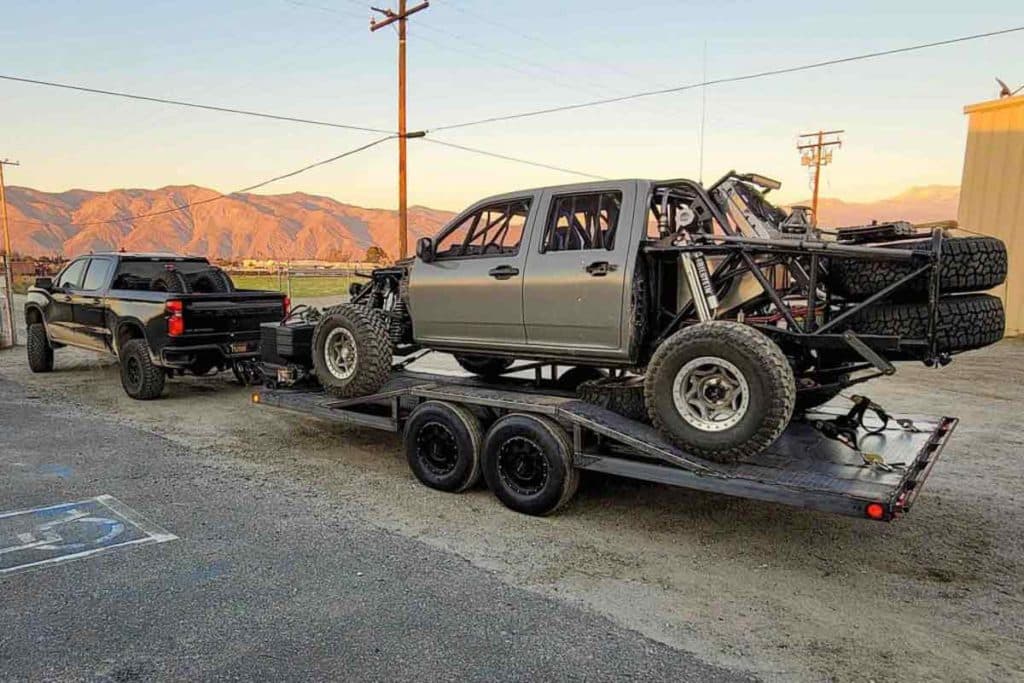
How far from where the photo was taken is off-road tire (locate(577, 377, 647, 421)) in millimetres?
5129

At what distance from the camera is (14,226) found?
4744 inches

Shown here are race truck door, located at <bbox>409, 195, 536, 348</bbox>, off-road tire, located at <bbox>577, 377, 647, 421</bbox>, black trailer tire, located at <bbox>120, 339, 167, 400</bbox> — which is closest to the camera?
off-road tire, located at <bbox>577, 377, 647, 421</bbox>

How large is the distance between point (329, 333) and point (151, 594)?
3204 millimetres

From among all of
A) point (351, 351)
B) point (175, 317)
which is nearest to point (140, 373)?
point (175, 317)

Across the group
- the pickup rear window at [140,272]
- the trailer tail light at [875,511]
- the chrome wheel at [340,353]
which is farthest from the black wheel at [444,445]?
the pickup rear window at [140,272]

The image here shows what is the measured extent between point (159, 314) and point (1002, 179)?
1914 centimetres

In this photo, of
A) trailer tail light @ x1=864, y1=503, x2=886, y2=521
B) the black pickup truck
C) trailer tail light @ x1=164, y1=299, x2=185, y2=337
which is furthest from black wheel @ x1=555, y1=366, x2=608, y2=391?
trailer tail light @ x1=164, y1=299, x2=185, y2=337

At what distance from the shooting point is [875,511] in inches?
148

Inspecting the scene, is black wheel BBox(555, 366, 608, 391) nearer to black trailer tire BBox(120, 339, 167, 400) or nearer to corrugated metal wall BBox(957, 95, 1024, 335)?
black trailer tire BBox(120, 339, 167, 400)

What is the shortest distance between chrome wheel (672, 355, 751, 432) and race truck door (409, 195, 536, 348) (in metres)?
1.59

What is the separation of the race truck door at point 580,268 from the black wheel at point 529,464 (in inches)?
28.9

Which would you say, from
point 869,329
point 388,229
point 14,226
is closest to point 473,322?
point 869,329

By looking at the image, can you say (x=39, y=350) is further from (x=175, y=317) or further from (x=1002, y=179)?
(x=1002, y=179)

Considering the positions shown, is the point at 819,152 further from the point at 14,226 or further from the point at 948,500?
the point at 14,226
